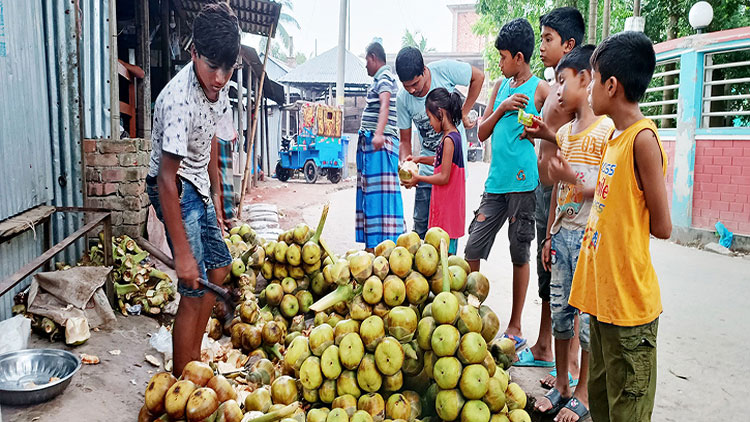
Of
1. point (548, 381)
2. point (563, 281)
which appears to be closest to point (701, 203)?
point (548, 381)

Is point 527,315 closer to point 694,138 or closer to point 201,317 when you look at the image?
point 201,317

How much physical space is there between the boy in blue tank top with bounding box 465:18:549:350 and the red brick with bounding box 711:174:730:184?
19.3 ft

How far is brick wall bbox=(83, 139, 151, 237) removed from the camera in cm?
448

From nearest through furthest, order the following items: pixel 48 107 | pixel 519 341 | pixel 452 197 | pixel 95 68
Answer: pixel 519 341, pixel 452 197, pixel 48 107, pixel 95 68

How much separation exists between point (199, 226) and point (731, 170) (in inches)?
308

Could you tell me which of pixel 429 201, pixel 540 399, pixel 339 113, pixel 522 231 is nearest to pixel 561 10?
pixel 522 231

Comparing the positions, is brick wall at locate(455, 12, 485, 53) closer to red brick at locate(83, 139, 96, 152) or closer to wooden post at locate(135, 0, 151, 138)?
wooden post at locate(135, 0, 151, 138)

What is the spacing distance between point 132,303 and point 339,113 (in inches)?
527

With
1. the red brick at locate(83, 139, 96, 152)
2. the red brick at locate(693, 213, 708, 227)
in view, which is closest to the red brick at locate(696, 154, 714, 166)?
the red brick at locate(693, 213, 708, 227)

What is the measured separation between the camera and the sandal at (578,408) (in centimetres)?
279

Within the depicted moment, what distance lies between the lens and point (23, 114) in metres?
3.60

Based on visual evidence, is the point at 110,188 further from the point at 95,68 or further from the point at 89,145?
the point at 95,68

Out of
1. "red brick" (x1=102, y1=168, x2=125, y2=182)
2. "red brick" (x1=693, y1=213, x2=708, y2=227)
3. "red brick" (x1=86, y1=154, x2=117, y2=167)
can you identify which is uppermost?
"red brick" (x1=86, y1=154, x2=117, y2=167)

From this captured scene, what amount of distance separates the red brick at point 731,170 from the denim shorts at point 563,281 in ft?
21.1
